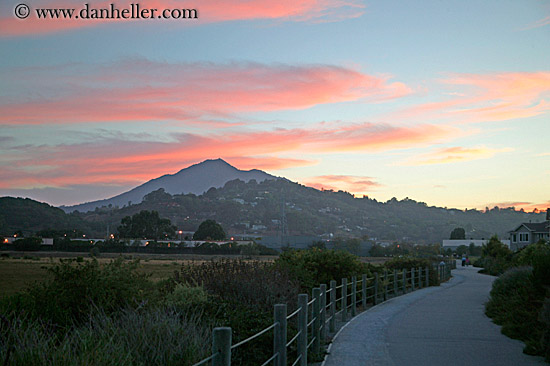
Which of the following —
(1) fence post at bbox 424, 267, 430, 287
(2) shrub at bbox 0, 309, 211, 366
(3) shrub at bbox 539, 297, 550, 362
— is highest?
(2) shrub at bbox 0, 309, 211, 366

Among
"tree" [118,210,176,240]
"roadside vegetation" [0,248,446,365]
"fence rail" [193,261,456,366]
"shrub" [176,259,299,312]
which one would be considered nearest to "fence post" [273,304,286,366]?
"fence rail" [193,261,456,366]

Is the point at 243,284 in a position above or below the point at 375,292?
above

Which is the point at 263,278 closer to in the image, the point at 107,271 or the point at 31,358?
the point at 107,271

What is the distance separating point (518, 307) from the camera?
1666 cm

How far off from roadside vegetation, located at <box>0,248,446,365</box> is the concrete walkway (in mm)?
1699

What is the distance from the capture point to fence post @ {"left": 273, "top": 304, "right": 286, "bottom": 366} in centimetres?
750

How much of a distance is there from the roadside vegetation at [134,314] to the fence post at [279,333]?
96 cm

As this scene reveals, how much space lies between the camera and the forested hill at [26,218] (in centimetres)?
17062

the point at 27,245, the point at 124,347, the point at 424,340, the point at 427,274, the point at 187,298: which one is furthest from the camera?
the point at 27,245

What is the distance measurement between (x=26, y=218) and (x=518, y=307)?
592ft

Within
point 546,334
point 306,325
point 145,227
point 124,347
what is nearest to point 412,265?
point 546,334

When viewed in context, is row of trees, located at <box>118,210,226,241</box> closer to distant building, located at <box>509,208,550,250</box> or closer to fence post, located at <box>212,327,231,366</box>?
distant building, located at <box>509,208,550,250</box>

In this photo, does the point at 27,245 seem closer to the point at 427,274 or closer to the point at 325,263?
the point at 427,274

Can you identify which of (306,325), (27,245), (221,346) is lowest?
(27,245)
